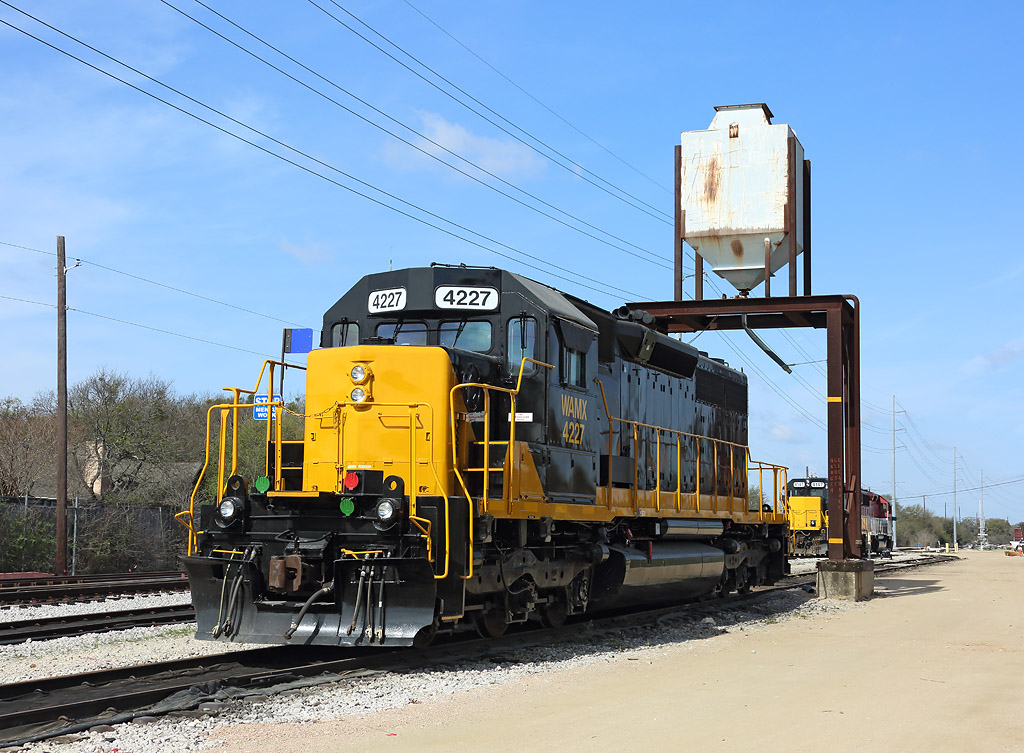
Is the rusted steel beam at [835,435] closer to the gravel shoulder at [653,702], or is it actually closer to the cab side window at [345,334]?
the gravel shoulder at [653,702]

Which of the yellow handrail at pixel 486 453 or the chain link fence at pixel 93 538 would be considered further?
the chain link fence at pixel 93 538

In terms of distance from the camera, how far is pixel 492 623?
9.52 meters

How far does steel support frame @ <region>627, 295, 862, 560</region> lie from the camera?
17438 mm

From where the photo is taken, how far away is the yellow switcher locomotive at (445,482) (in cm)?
800

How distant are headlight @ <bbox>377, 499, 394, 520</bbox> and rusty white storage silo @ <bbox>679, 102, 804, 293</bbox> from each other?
11.9 m

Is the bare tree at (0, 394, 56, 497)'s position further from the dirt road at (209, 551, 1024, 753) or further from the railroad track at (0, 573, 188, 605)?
the dirt road at (209, 551, 1024, 753)

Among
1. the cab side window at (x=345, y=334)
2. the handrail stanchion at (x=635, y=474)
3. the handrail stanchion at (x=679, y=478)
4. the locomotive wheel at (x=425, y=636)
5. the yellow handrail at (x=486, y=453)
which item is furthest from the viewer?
the handrail stanchion at (x=679, y=478)

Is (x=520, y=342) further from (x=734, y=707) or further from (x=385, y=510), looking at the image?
(x=734, y=707)

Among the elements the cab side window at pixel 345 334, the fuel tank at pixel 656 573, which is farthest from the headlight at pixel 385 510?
the fuel tank at pixel 656 573

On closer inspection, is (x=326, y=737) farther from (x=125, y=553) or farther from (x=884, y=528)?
(x=884, y=528)

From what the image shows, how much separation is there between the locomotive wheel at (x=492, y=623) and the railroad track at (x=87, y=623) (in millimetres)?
3384

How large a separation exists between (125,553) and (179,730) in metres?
19.8

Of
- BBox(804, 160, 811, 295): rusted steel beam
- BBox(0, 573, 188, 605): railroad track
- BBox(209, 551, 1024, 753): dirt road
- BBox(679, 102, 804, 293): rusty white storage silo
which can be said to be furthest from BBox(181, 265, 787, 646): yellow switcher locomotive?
BBox(804, 160, 811, 295): rusted steel beam

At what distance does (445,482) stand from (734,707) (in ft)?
10.0
